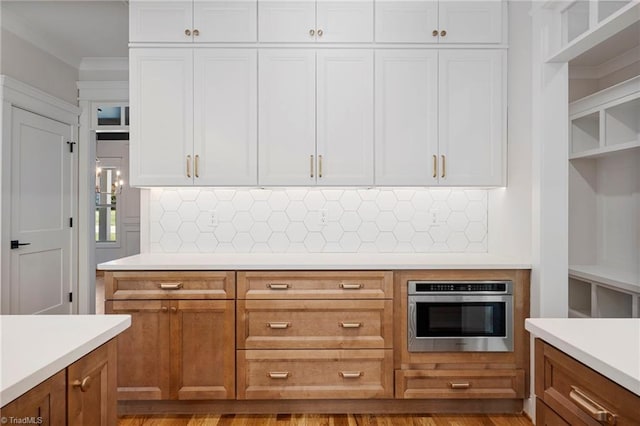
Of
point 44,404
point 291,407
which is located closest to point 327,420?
point 291,407

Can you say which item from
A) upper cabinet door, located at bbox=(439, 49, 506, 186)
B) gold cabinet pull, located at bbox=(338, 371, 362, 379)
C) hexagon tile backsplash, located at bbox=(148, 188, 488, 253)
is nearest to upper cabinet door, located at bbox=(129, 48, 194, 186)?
hexagon tile backsplash, located at bbox=(148, 188, 488, 253)

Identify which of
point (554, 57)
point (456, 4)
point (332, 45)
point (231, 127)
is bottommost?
point (231, 127)

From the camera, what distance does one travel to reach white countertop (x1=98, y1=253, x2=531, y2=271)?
8.10ft

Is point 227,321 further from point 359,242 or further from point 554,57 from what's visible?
point 554,57

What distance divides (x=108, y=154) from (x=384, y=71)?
6990 mm

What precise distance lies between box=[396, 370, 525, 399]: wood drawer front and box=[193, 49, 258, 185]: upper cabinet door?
1636 millimetres

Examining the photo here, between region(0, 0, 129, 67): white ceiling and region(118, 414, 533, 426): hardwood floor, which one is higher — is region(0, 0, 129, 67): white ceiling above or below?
above

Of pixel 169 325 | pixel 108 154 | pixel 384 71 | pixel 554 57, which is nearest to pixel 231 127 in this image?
pixel 384 71

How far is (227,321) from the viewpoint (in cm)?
246

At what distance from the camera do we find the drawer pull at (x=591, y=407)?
0.92m

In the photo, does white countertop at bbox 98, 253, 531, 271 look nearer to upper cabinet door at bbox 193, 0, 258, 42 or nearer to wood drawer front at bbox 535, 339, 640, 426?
wood drawer front at bbox 535, 339, 640, 426

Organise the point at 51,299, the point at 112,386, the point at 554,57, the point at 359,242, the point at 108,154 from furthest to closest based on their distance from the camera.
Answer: the point at 108,154
the point at 51,299
the point at 359,242
the point at 554,57
the point at 112,386

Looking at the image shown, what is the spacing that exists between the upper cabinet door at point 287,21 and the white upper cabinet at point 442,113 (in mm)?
524

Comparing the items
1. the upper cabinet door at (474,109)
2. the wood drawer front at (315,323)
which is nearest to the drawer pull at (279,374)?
the wood drawer front at (315,323)
